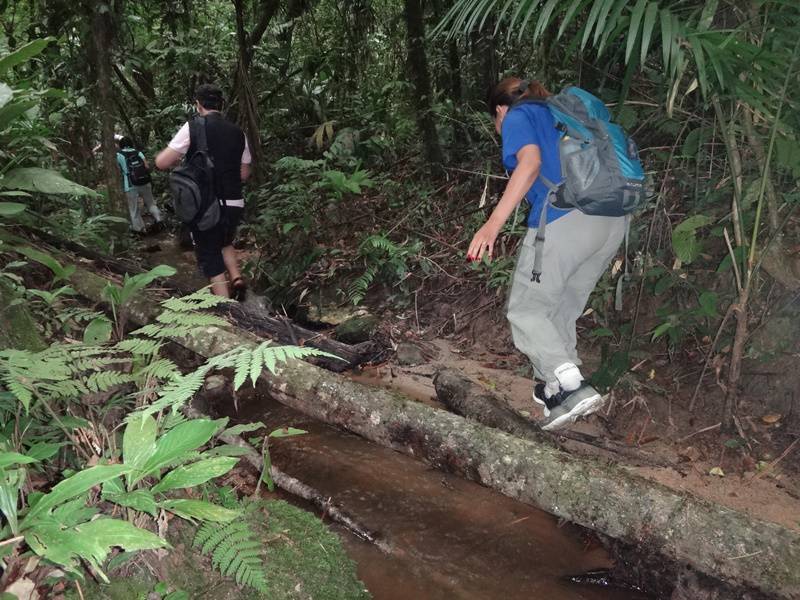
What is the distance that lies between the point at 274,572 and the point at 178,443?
727 millimetres

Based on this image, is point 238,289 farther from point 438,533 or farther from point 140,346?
point 438,533

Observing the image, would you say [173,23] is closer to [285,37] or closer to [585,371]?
[285,37]

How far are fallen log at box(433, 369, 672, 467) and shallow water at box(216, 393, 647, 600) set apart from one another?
1.28 ft

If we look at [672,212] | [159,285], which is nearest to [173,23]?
[159,285]

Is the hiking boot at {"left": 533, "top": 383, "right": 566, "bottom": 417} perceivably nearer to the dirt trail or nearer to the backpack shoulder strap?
the dirt trail

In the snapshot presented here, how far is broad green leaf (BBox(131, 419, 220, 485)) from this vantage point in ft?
6.15

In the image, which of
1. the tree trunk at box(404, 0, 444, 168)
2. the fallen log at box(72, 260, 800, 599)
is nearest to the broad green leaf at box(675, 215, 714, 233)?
the fallen log at box(72, 260, 800, 599)

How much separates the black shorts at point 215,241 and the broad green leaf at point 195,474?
3659 millimetres

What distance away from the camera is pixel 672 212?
4.48m

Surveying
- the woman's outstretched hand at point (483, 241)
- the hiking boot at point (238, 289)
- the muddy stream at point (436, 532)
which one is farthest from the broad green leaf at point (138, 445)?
the hiking boot at point (238, 289)

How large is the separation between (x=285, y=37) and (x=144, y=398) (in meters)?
9.04

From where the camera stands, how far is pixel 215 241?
5.38m

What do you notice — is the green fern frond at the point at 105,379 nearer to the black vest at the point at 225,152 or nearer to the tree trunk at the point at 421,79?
the black vest at the point at 225,152

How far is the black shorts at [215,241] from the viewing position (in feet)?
17.5
